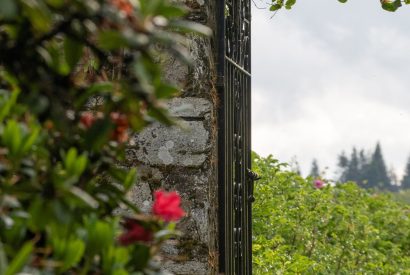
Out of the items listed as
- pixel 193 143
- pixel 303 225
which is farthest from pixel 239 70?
pixel 303 225

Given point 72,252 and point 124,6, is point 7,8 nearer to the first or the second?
point 124,6

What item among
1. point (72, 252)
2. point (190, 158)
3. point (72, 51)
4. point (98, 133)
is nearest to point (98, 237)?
point (72, 252)

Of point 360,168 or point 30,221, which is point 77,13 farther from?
point 360,168

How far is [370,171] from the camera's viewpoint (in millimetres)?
52344

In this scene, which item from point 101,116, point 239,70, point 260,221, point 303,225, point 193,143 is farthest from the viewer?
point 303,225

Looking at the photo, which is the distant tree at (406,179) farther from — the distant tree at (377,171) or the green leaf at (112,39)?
the green leaf at (112,39)

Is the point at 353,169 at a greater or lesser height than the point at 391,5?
greater

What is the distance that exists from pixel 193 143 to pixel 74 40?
2.08 meters

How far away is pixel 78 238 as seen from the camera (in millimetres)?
1358

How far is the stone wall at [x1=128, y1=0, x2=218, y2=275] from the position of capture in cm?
341

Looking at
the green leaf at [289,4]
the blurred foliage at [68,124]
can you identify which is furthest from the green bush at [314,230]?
the blurred foliage at [68,124]

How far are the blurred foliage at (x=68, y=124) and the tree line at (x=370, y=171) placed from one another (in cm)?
4982

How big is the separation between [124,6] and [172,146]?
7.18ft

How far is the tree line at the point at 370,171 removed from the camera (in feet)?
172
